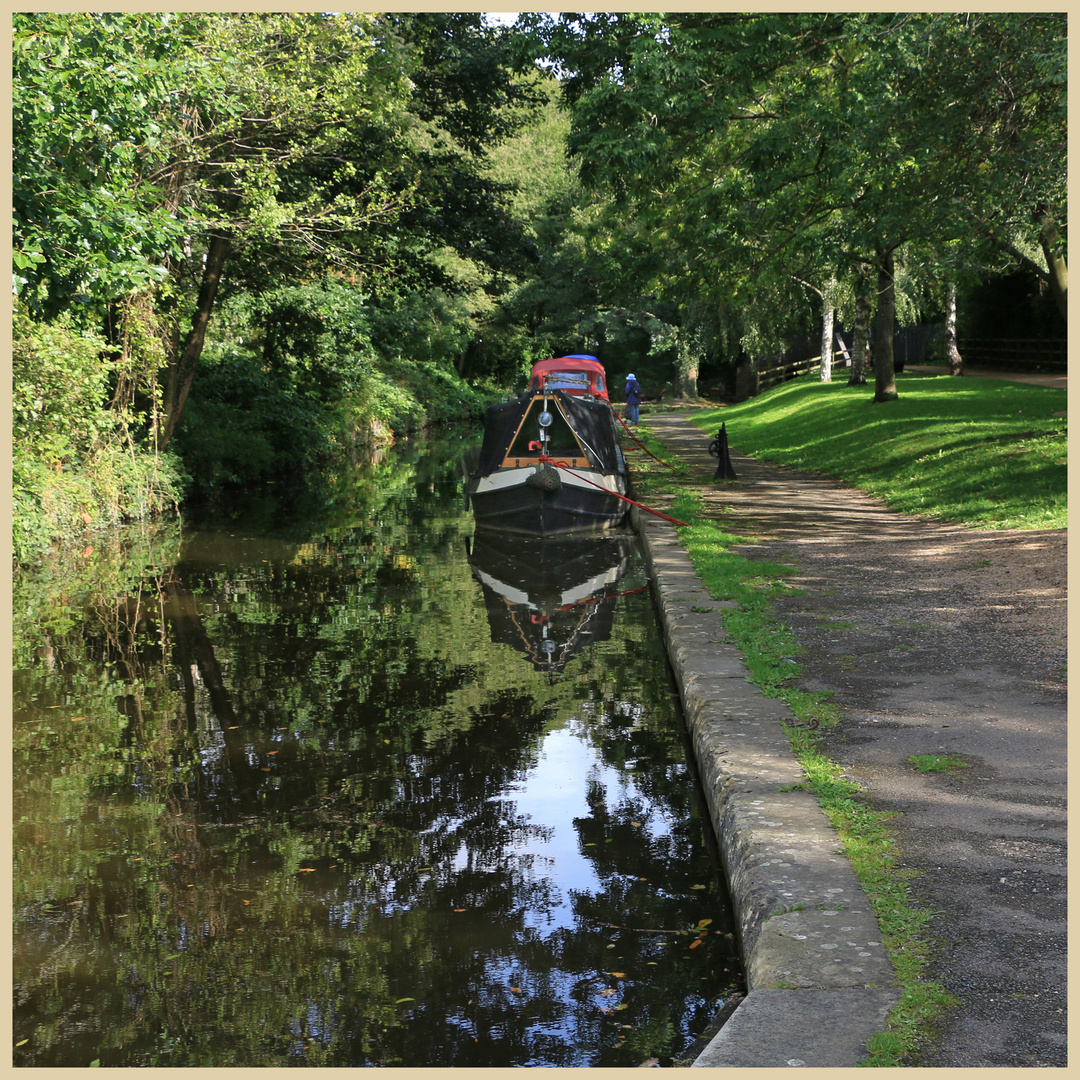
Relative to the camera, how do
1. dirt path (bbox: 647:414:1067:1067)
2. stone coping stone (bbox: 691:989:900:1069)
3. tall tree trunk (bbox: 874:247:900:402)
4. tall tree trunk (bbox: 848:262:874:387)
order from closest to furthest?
stone coping stone (bbox: 691:989:900:1069), dirt path (bbox: 647:414:1067:1067), tall tree trunk (bbox: 874:247:900:402), tall tree trunk (bbox: 848:262:874:387)

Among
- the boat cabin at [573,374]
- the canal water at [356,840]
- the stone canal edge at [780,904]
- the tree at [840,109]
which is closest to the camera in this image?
the stone canal edge at [780,904]

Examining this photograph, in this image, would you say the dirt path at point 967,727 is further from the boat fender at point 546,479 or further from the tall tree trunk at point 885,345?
the tall tree trunk at point 885,345

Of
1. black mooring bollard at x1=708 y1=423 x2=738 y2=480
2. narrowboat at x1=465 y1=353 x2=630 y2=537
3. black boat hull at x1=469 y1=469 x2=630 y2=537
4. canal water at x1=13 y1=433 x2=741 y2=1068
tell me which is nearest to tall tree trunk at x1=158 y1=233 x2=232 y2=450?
narrowboat at x1=465 y1=353 x2=630 y2=537

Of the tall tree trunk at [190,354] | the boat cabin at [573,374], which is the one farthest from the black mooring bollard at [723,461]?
the tall tree trunk at [190,354]

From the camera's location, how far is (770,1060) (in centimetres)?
356

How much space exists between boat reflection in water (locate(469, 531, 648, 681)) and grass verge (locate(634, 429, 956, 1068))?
1300mm

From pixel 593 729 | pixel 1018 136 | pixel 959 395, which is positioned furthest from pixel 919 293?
pixel 593 729

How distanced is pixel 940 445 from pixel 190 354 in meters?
14.1

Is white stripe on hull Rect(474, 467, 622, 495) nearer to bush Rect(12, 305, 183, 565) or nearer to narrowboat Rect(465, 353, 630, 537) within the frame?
narrowboat Rect(465, 353, 630, 537)

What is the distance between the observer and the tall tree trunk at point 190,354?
20.6m

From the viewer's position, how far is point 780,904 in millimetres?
4535

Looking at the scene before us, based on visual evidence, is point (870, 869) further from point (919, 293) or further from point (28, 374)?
point (919, 293)

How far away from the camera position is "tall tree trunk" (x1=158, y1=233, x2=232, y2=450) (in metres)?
20.6

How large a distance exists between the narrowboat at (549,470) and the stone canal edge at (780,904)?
33.2 ft
